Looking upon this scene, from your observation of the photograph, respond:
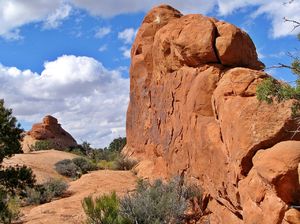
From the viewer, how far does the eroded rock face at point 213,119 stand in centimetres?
948

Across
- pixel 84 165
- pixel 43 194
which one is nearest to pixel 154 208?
pixel 43 194

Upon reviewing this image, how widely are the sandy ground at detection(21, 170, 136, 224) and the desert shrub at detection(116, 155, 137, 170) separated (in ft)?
4.95

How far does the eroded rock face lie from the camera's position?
31.1ft

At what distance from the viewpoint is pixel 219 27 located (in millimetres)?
14133

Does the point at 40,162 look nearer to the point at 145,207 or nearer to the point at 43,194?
the point at 43,194

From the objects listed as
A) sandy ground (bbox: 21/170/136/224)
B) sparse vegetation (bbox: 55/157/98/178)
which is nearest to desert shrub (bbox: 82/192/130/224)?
sandy ground (bbox: 21/170/136/224)

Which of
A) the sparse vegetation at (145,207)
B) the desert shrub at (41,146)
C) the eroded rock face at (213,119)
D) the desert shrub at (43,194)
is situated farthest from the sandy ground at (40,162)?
the sparse vegetation at (145,207)

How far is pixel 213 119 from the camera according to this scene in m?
13.0

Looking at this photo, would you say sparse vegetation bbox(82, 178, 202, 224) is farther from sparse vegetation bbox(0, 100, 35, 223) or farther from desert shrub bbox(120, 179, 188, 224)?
sparse vegetation bbox(0, 100, 35, 223)

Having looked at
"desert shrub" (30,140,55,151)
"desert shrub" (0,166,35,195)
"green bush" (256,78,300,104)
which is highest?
"desert shrub" (30,140,55,151)

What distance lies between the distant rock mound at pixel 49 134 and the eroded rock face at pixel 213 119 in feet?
104

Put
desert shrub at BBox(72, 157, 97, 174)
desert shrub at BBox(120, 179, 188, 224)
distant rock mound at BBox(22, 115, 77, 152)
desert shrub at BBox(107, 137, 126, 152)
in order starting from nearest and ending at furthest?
desert shrub at BBox(120, 179, 188, 224) < desert shrub at BBox(72, 157, 97, 174) < desert shrub at BBox(107, 137, 126, 152) < distant rock mound at BBox(22, 115, 77, 152)

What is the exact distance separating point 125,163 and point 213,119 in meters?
10.5

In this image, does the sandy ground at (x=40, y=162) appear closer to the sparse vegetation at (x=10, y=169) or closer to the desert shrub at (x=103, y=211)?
the sparse vegetation at (x=10, y=169)
